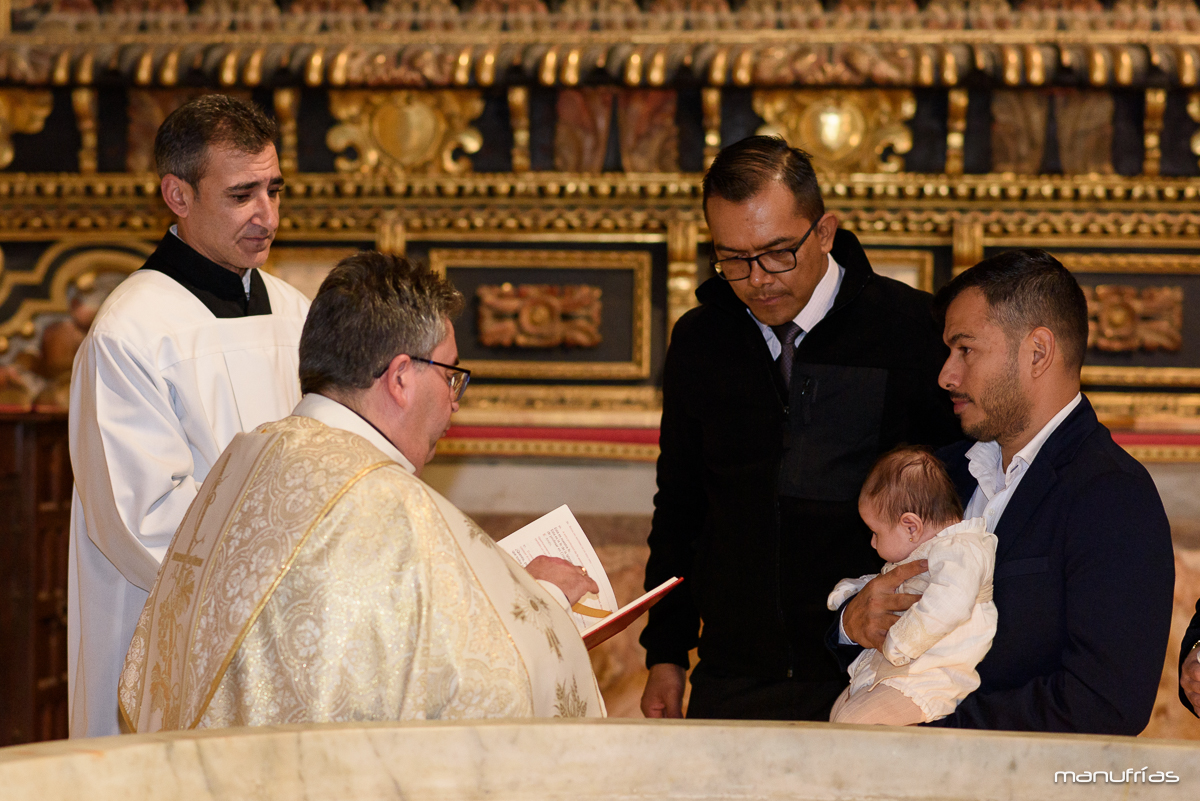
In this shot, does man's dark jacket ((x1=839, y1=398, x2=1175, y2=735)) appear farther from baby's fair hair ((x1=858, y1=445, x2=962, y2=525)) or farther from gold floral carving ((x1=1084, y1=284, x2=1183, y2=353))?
gold floral carving ((x1=1084, y1=284, x2=1183, y2=353))

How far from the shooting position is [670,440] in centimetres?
294

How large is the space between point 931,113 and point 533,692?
10.7ft

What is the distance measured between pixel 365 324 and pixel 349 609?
49cm

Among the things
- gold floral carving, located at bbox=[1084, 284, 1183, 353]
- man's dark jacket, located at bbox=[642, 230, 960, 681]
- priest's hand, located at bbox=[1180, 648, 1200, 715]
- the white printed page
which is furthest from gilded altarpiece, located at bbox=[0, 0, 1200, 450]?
priest's hand, located at bbox=[1180, 648, 1200, 715]

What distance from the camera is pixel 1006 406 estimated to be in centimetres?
214

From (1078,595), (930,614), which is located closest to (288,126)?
(930,614)

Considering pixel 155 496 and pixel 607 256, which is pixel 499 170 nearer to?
pixel 607 256

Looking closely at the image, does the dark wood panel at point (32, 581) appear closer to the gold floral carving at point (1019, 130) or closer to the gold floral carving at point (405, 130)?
the gold floral carving at point (405, 130)

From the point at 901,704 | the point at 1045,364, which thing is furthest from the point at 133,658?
the point at 1045,364

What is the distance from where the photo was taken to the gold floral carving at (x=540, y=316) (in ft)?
14.4

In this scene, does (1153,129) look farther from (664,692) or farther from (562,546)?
(562,546)

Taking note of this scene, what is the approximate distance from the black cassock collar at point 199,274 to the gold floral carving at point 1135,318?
2.97 m

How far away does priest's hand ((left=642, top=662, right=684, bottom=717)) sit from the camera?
2.82 metres

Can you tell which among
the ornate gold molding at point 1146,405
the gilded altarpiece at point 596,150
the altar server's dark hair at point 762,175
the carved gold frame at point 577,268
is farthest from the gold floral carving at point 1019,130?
the altar server's dark hair at point 762,175
